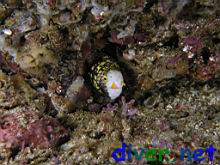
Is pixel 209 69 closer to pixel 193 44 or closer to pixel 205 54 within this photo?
pixel 205 54

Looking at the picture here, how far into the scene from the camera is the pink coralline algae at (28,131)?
3.93 metres

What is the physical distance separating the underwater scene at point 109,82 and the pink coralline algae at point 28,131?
0.04ft

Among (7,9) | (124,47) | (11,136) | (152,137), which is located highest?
(7,9)

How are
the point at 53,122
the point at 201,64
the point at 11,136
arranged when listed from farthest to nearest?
1. the point at 201,64
2. the point at 53,122
3. the point at 11,136

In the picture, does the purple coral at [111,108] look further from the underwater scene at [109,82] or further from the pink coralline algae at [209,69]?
the pink coralline algae at [209,69]

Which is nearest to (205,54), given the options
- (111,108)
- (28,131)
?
(111,108)

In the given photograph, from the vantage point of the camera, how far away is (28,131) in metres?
3.98

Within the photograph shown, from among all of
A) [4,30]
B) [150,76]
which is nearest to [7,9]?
[4,30]

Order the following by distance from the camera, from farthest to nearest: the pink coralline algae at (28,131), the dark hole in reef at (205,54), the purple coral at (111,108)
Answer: the dark hole in reef at (205,54) → the purple coral at (111,108) → the pink coralline algae at (28,131)

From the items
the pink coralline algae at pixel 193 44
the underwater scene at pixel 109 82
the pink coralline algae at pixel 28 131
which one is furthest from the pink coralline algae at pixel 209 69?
the pink coralline algae at pixel 28 131

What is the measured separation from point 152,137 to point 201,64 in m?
1.47

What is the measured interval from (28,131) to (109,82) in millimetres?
1423

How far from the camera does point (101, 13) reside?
13.5 feet

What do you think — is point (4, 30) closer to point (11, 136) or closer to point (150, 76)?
point (11, 136)
